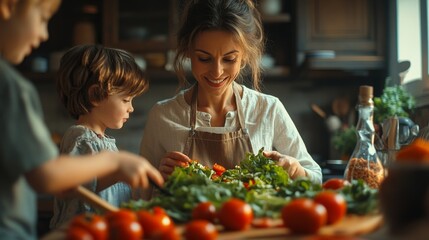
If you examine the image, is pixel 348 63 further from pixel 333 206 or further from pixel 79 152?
pixel 333 206

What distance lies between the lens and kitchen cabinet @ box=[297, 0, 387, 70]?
171 inches

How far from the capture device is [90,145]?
2.06m

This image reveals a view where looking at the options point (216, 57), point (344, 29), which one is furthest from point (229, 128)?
point (344, 29)

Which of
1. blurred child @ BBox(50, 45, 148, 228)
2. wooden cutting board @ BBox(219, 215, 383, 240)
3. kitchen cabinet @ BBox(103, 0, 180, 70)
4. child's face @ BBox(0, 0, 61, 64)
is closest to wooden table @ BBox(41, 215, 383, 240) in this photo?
wooden cutting board @ BBox(219, 215, 383, 240)

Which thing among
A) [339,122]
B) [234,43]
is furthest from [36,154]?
[339,122]

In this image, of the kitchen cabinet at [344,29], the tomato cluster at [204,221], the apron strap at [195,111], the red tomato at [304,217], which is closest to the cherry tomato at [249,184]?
the tomato cluster at [204,221]

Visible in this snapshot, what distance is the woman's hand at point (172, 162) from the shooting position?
2006 mm

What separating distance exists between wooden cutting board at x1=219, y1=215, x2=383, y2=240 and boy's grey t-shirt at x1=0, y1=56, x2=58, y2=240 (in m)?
0.35

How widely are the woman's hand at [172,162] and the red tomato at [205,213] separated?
72cm

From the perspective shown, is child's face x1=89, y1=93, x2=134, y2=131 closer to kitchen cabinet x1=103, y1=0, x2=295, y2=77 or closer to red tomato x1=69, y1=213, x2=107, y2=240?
red tomato x1=69, y1=213, x2=107, y2=240

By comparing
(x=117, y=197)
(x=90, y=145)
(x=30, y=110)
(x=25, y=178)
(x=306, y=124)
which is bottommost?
(x=306, y=124)

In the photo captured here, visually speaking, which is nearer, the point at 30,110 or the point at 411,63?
the point at 30,110

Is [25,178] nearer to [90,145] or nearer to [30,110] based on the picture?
[30,110]

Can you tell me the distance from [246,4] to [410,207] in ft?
5.32
